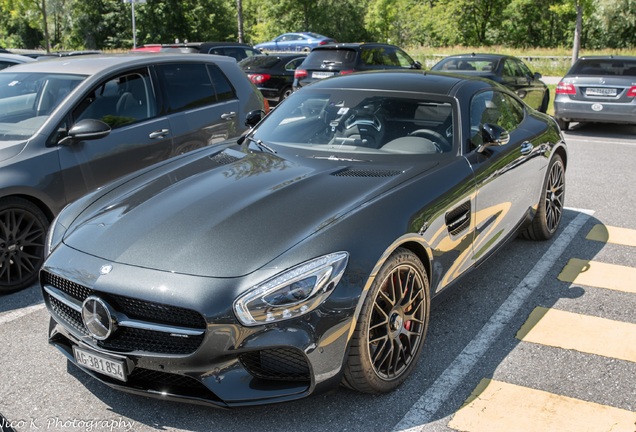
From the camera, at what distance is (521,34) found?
183 feet

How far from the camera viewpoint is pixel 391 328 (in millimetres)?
3504

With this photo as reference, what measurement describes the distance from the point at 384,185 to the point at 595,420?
1.64 m

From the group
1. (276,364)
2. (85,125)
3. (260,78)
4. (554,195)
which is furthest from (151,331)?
(260,78)

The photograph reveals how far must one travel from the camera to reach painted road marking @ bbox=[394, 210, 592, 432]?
338 cm

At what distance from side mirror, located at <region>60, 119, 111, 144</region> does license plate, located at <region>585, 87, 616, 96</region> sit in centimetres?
992

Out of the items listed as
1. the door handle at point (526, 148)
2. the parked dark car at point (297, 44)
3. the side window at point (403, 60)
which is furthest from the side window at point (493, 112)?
the parked dark car at point (297, 44)

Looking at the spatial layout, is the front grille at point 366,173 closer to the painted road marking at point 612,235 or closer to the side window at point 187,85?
the side window at point 187,85

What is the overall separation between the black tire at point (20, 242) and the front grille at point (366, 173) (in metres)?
2.47

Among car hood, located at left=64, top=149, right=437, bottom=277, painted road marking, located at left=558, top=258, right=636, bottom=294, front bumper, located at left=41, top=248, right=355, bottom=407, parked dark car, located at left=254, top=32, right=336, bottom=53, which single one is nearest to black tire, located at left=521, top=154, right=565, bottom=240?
painted road marking, located at left=558, top=258, right=636, bottom=294

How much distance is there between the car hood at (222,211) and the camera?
10.6 ft

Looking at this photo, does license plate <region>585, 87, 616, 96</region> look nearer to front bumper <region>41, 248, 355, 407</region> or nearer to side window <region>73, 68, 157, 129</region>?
side window <region>73, 68, 157, 129</region>

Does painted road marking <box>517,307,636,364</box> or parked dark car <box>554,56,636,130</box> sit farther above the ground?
parked dark car <box>554,56,636,130</box>

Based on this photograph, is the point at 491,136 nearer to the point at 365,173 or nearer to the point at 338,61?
the point at 365,173

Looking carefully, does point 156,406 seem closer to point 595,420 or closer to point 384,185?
point 384,185
